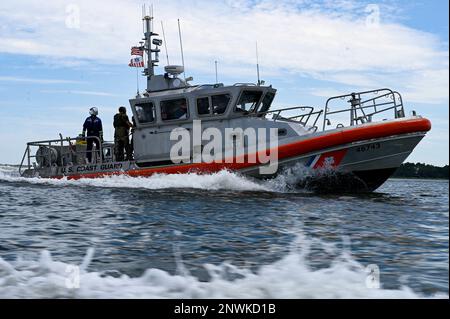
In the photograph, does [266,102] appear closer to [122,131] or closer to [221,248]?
[122,131]

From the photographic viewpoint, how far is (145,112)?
14.1 meters

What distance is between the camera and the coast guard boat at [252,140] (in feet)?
39.0

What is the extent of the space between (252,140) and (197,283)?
8.87 metres

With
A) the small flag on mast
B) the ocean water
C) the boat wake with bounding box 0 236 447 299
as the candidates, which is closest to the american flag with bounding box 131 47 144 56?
the small flag on mast

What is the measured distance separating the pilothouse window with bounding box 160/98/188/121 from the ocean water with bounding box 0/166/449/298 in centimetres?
388

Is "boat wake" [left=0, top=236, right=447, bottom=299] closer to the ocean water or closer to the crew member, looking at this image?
the ocean water

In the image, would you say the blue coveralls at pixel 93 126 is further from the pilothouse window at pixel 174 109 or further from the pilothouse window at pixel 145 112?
the pilothouse window at pixel 174 109

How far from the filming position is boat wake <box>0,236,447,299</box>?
3.82m

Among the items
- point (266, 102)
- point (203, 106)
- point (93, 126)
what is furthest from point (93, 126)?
point (266, 102)

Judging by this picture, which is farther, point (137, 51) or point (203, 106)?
point (137, 51)

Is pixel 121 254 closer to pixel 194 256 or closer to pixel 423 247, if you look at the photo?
pixel 194 256

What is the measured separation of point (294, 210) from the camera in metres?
8.56

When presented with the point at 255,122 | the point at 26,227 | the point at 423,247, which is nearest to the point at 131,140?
the point at 255,122

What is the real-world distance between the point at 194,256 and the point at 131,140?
32.7 feet
